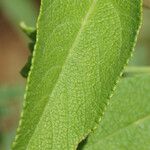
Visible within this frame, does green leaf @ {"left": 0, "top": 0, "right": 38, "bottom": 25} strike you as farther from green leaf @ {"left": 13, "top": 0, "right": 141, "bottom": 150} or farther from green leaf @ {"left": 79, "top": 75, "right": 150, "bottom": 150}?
green leaf @ {"left": 13, "top": 0, "right": 141, "bottom": 150}

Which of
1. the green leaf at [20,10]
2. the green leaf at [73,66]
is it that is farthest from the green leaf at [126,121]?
the green leaf at [20,10]

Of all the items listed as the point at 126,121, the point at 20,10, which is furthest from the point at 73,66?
the point at 20,10

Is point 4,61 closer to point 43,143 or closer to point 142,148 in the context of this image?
point 142,148

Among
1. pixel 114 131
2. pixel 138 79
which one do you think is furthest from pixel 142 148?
pixel 138 79

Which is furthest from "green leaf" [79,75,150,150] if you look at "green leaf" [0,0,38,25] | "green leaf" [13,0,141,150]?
"green leaf" [0,0,38,25]

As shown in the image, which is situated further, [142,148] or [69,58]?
[142,148]

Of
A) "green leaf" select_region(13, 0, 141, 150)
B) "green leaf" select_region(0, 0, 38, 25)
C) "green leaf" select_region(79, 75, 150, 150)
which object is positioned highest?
"green leaf" select_region(13, 0, 141, 150)

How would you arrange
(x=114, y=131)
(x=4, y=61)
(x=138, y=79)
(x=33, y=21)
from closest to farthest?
(x=114, y=131) < (x=138, y=79) < (x=33, y=21) < (x=4, y=61)
